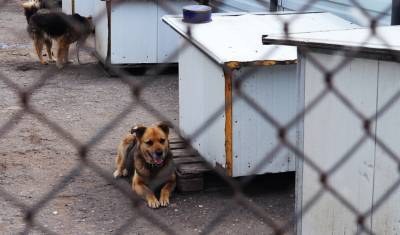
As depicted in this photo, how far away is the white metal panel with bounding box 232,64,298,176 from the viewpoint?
5754mm

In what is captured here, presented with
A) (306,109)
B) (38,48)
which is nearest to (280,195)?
(306,109)

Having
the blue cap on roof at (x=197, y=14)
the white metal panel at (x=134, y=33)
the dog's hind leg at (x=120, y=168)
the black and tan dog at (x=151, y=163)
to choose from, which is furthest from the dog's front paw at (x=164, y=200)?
the white metal panel at (x=134, y=33)

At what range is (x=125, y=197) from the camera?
6.25m

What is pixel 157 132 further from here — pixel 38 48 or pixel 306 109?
pixel 38 48

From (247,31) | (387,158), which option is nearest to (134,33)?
(247,31)

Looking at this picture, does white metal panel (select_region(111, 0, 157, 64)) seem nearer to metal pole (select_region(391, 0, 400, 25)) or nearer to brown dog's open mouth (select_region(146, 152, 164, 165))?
brown dog's open mouth (select_region(146, 152, 164, 165))

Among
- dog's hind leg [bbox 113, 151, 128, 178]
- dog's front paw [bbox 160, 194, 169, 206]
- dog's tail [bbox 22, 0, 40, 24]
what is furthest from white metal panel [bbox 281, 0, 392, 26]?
dog's tail [bbox 22, 0, 40, 24]

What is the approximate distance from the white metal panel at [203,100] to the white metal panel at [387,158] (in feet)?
5.61

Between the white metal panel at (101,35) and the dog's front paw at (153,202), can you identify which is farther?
the white metal panel at (101,35)

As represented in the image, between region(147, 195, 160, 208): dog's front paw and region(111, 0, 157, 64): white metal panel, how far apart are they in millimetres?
3826

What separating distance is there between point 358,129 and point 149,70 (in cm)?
591

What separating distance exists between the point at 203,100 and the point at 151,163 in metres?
0.60

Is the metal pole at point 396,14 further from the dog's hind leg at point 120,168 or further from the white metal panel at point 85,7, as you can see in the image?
the white metal panel at point 85,7

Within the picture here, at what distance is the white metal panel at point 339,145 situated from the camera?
410cm
